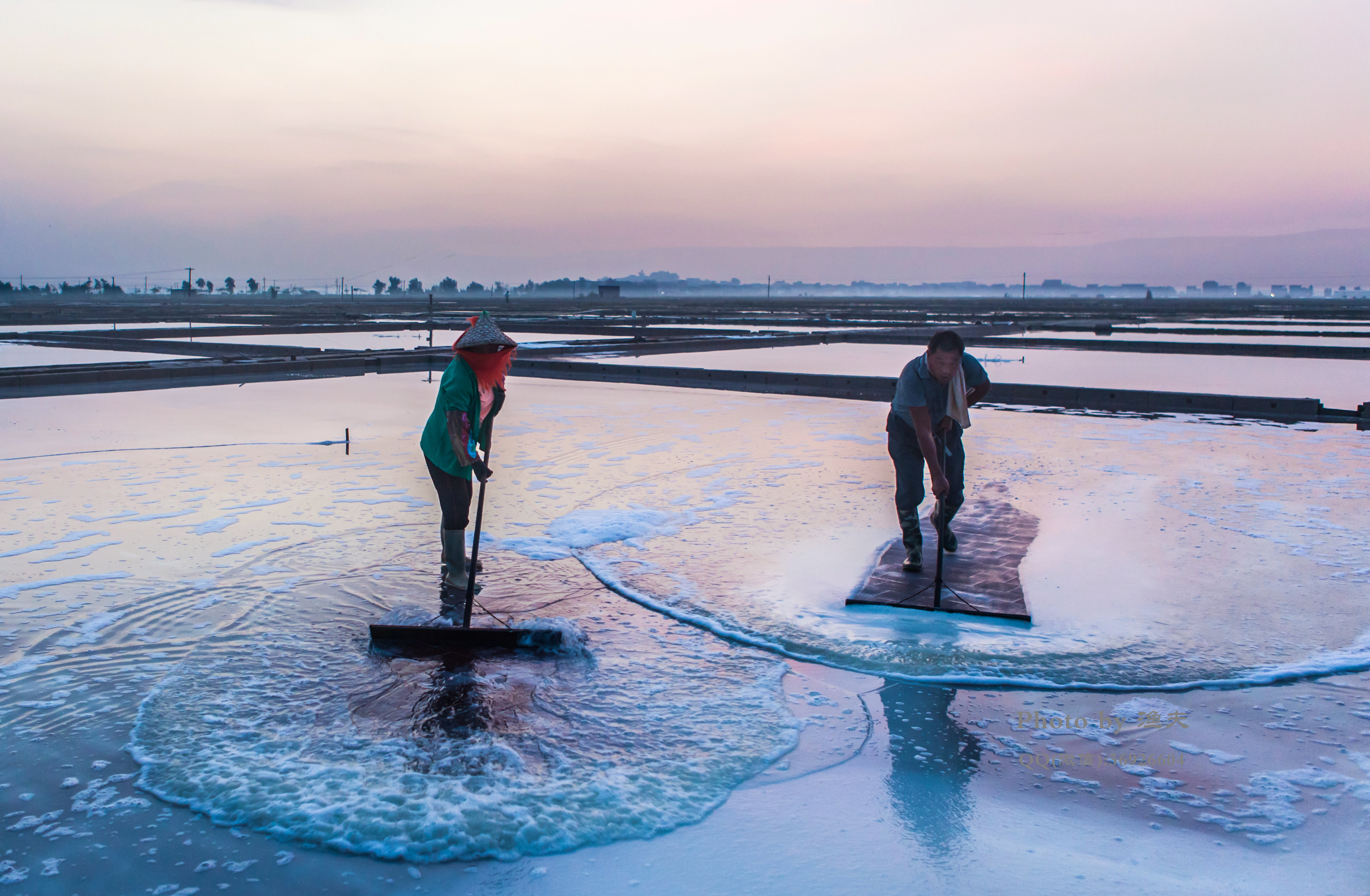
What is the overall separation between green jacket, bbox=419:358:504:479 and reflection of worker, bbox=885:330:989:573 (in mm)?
1978

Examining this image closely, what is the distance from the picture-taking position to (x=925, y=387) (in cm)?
483

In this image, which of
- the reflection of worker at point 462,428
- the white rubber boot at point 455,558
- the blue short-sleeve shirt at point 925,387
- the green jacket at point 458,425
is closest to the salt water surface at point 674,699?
the white rubber boot at point 455,558

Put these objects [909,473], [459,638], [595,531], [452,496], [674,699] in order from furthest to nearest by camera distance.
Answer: [595,531] < [909,473] < [452,496] < [459,638] < [674,699]

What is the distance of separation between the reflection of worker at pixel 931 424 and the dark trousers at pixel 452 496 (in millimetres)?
2103

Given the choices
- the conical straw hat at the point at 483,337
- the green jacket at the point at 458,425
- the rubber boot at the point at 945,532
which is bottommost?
the rubber boot at the point at 945,532

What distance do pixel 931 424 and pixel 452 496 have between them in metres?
2.34

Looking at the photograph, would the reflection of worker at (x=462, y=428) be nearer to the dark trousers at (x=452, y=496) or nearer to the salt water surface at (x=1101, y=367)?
the dark trousers at (x=452, y=496)

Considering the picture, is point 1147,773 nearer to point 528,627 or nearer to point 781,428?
point 528,627

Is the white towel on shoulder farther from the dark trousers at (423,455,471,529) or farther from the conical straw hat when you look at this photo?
the dark trousers at (423,455,471,529)

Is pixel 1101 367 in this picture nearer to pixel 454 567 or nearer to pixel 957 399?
pixel 957 399

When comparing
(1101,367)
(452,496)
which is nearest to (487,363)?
(452,496)

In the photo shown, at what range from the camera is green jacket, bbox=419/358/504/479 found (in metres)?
4.37

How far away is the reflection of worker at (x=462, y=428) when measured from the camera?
14.3 feet

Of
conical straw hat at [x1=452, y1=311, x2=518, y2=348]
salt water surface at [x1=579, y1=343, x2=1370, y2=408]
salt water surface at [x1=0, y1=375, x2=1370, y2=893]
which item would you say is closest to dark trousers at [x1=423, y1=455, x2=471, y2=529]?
salt water surface at [x1=0, y1=375, x2=1370, y2=893]
